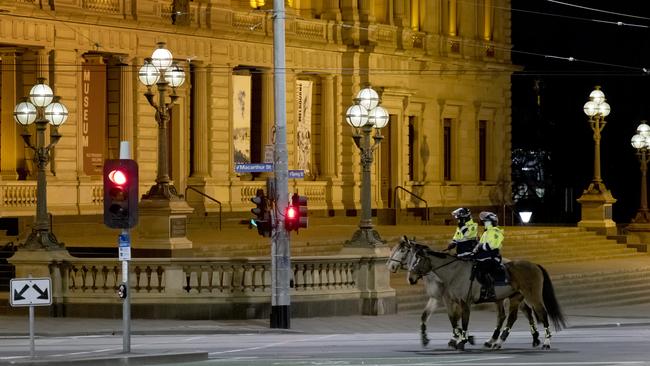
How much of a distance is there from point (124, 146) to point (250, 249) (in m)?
16.8

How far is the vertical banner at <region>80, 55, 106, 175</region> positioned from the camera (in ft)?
176

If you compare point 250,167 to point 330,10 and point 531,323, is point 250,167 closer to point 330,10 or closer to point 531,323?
point 531,323

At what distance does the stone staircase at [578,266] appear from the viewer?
4672 centimetres

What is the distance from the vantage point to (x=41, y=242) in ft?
121

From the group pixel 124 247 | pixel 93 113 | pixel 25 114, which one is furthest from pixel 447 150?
pixel 124 247

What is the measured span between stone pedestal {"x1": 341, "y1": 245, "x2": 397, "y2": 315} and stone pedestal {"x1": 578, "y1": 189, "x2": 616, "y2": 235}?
24060 mm

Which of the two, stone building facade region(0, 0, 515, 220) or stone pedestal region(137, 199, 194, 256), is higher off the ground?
stone building facade region(0, 0, 515, 220)

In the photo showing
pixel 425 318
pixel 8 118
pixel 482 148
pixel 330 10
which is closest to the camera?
pixel 425 318

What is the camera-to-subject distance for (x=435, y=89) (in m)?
73.2

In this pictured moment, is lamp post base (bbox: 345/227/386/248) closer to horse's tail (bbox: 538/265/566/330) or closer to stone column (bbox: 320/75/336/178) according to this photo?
horse's tail (bbox: 538/265/566/330)

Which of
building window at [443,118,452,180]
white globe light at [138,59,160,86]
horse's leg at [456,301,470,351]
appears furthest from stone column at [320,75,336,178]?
horse's leg at [456,301,470,351]

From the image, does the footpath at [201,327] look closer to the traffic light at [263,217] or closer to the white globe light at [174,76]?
the traffic light at [263,217]

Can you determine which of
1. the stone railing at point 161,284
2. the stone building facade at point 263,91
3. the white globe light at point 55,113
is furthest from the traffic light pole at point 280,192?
the stone building facade at point 263,91

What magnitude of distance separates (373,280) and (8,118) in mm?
16391
